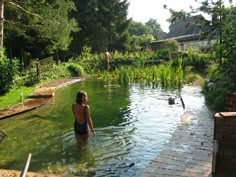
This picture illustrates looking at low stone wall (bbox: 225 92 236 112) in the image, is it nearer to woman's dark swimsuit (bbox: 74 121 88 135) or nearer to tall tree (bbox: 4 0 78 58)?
woman's dark swimsuit (bbox: 74 121 88 135)

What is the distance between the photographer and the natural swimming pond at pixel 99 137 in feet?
24.2

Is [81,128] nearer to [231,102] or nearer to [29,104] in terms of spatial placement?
[231,102]

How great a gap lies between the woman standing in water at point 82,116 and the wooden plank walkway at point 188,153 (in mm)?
1779

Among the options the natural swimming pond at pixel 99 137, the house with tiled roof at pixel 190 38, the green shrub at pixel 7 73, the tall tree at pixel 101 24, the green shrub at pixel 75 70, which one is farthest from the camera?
the tall tree at pixel 101 24

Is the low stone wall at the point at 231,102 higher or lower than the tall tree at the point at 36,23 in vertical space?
lower

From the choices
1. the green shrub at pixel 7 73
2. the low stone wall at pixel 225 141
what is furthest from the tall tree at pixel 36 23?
the low stone wall at pixel 225 141

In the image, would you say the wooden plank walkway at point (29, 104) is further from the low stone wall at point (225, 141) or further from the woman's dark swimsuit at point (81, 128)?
the low stone wall at point (225, 141)

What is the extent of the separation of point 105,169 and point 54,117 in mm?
5723

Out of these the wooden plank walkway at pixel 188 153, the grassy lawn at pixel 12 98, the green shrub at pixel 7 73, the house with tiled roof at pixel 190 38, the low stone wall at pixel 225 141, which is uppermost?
the house with tiled roof at pixel 190 38

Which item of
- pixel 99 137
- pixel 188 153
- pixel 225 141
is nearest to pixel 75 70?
pixel 99 137

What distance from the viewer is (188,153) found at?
6.76 metres

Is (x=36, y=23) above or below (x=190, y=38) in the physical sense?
below

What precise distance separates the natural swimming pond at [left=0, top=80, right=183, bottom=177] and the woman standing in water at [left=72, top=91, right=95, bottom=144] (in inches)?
14.2

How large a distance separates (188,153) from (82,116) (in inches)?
94.0
